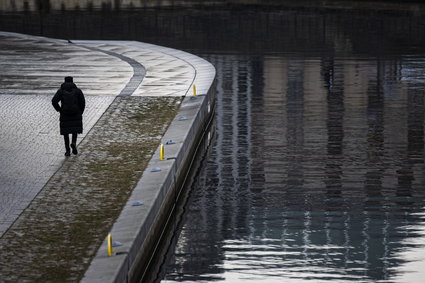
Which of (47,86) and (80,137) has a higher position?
(80,137)

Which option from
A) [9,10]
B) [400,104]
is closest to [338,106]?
[400,104]

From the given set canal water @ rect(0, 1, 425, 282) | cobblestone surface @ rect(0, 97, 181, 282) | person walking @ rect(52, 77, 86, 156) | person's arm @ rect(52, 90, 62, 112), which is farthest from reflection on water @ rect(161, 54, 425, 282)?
person's arm @ rect(52, 90, 62, 112)

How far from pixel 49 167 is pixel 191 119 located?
4308 millimetres

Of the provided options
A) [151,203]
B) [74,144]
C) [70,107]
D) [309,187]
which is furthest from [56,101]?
[151,203]

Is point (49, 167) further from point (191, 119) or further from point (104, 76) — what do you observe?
point (104, 76)

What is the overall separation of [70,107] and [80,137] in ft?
6.99

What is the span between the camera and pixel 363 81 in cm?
3119

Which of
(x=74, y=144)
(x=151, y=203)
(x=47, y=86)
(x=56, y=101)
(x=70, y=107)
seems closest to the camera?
(x=151, y=203)

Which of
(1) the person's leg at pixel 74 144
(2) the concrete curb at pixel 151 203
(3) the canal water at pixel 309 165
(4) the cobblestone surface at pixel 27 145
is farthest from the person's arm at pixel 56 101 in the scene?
(3) the canal water at pixel 309 165

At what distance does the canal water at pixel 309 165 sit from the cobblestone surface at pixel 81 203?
96 centimetres

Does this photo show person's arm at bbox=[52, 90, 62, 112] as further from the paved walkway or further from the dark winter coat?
the paved walkway

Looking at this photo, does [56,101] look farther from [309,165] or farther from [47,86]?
[47,86]

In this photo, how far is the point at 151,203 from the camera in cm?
1434

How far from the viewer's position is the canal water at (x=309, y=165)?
13766 mm
